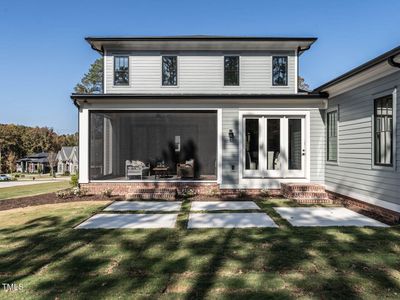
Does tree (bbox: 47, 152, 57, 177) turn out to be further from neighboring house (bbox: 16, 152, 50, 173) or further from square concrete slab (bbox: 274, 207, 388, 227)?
square concrete slab (bbox: 274, 207, 388, 227)

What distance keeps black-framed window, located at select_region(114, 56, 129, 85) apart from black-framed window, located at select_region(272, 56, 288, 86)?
653 cm

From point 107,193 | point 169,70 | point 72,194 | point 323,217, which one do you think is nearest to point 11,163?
point 169,70

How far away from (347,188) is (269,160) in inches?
115

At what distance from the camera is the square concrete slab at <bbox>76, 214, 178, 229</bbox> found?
22.2ft

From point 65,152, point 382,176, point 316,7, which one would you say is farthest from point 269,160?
point 65,152

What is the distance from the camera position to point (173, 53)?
14102 mm

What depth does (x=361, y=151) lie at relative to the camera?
866cm

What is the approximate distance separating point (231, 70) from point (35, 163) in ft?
238

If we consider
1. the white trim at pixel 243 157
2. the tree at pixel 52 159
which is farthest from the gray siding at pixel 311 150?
the tree at pixel 52 159

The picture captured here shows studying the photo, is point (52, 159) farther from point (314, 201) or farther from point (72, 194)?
point (314, 201)

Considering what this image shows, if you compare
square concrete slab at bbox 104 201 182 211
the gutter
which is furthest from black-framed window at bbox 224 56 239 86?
the gutter

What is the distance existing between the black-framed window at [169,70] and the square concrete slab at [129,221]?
765 cm

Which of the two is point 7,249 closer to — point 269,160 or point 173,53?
point 269,160

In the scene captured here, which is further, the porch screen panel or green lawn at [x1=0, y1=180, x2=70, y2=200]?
the porch screen panel
